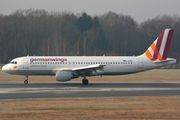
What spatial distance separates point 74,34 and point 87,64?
69.0 metres

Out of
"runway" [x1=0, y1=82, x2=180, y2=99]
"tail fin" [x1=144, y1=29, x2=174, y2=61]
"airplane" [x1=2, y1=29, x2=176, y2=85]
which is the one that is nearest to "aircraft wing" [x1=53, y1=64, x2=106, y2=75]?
"airplane" [x1=2, y1=29, x2=176, y2=85]

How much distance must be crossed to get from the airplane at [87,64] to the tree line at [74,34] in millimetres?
47048

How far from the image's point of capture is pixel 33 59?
1329 inches

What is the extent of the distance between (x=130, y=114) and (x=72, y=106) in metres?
4.10

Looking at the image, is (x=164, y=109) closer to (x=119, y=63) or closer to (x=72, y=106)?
(x=72, y=106)

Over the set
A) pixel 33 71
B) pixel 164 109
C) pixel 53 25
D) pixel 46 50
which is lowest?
pixel 164 109

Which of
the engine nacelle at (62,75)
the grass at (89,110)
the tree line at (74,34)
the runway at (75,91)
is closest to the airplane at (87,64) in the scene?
the engine nacelle at (62,75)

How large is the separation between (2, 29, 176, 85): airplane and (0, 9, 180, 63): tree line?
154 feet

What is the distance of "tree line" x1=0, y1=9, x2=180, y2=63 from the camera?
89.2 m

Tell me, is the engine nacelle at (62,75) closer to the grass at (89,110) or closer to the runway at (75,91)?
the runway at (75,91)

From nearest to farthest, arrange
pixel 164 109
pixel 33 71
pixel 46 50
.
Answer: pixel 164 109
pixel 33 71
pixel 46 50

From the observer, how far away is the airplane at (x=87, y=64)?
33.1 meters

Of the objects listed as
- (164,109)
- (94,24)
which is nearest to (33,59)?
→ (164,109)

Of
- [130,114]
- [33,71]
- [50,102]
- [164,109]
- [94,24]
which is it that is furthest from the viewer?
Answer: [94,24]
